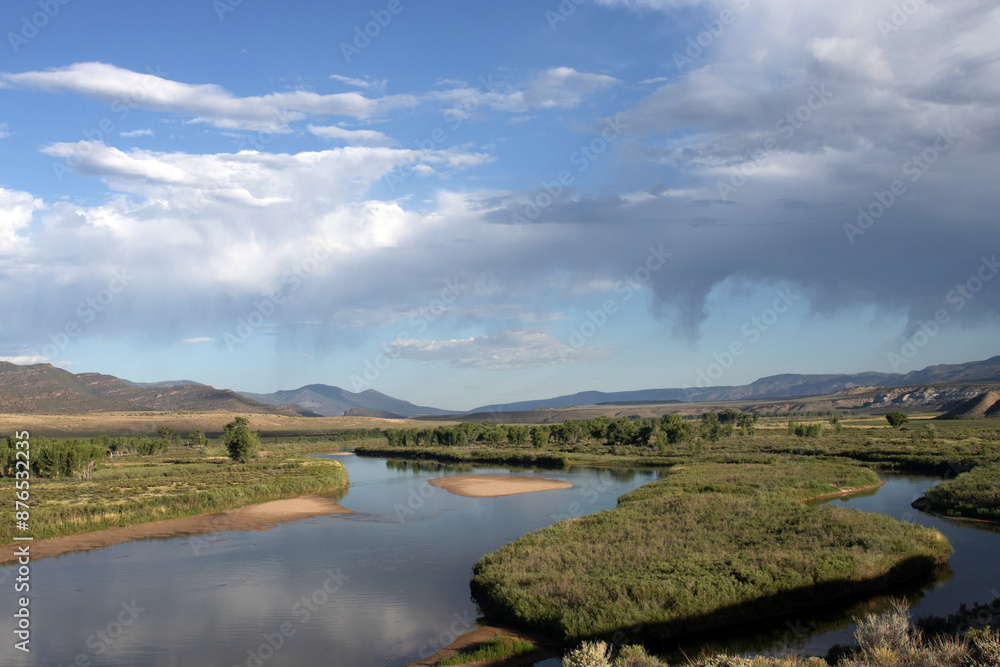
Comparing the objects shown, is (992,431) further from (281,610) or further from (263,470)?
(281,610)

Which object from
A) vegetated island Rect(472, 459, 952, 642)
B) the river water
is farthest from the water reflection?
vegetated island Rect(472, 459, 952, 642)

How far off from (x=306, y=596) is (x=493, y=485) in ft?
118

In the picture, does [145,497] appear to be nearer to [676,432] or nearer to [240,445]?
[240,445]

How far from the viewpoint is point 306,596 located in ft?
80.8

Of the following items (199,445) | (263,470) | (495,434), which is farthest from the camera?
(199,445)

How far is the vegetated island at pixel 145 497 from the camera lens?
36.7 m

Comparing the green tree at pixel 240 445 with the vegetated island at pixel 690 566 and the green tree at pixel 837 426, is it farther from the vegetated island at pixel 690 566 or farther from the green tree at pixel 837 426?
the green tree at pixel 837 426

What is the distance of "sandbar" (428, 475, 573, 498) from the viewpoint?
180 ft

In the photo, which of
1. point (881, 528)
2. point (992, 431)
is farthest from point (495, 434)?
point (881, 528)

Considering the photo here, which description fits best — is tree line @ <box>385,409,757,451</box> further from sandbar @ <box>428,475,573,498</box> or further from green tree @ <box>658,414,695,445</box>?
sandbar @ <box>428,475,573,498</box>

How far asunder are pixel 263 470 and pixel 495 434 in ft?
179

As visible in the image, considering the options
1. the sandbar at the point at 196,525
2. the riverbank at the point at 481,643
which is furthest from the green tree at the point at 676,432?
the riverbank at the point at 481,643

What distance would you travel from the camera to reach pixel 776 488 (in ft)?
139

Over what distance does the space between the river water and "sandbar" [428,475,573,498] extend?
515 inches
